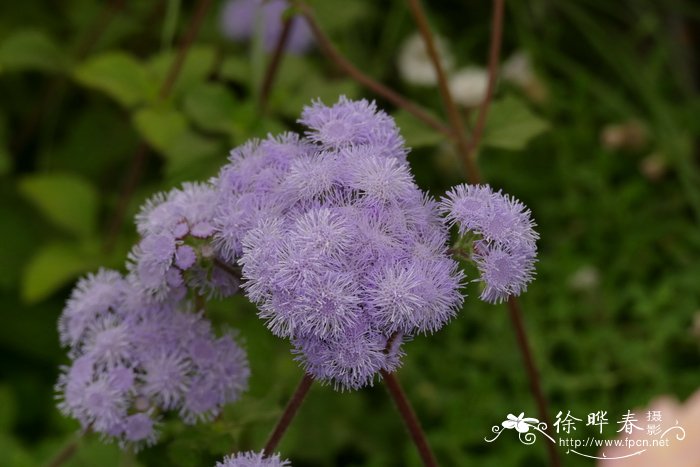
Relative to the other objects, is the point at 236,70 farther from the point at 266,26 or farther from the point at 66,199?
the point at 66,199

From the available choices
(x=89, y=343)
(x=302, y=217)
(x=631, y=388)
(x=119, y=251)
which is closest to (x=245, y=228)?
(x=302, y=217)

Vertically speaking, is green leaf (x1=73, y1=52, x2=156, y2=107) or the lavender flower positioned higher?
the lavender flower

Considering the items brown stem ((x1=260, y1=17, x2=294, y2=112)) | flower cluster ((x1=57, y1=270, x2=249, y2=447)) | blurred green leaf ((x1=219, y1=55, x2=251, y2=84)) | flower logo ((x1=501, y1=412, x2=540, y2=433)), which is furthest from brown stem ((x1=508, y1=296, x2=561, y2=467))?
blurred green leaf ((x1=219, y1=55, x2=251, y2=84))

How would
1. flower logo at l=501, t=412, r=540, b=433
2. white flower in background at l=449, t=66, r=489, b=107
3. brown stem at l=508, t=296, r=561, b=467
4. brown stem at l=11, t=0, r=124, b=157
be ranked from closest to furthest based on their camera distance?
brown stem at l=508, t=296, r=561, b=467 < flower logo at l=501, t=412, r=540, b=433 < brown stem at l=11, t=0, r=124, b=157 < white flower in background at l=449, t=66, r=489, b=107

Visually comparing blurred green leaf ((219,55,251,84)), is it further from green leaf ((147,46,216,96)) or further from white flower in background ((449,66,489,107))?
white flower in background ((449,66,489,107))

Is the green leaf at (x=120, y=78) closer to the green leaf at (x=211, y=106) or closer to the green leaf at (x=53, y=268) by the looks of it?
the green leaf at (x=211, y=106)

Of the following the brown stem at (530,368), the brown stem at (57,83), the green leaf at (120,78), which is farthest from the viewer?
the brown stem at (57,83)

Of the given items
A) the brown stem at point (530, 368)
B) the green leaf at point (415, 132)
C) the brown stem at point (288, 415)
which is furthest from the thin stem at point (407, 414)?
the green leaf at point (415, 132)
